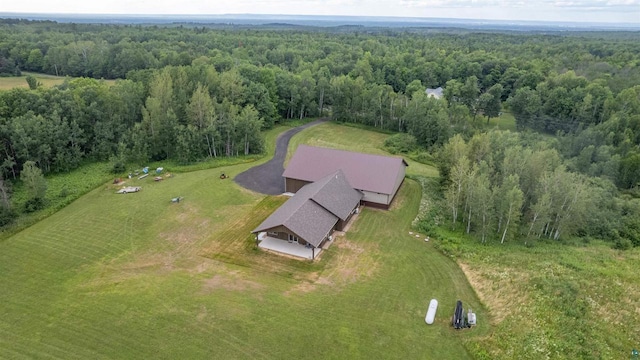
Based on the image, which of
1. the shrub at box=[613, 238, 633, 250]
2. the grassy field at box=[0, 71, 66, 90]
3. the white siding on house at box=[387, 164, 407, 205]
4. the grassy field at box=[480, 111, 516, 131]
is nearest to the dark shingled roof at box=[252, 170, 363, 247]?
the white siding on house at box=[387, 164, 407, 205]

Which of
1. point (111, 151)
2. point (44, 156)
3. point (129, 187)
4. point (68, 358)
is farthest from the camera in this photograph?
point (111, 151)

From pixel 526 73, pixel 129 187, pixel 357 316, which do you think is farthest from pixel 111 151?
pixel 526 73

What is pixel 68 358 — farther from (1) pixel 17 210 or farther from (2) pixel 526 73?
(2) pixel 526 73

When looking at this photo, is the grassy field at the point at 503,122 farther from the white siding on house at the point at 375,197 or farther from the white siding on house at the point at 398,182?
the white siding on house at the point at 375,197

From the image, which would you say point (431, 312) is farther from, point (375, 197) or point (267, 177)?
point (267, 177)

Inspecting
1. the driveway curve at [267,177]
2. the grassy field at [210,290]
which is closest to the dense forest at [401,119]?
the driveway curve at [267,177]

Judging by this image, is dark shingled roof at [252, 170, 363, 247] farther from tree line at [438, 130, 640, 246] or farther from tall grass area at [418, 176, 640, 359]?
tree line at [438, 130, 640, 246]
